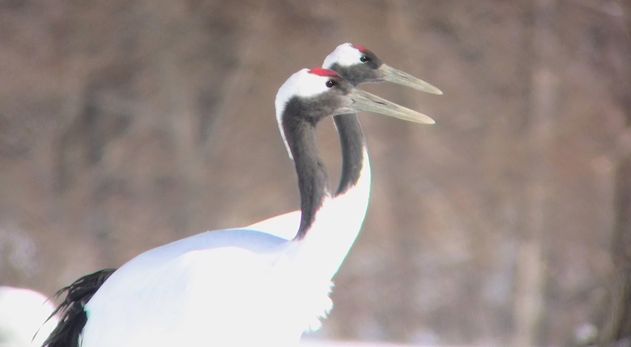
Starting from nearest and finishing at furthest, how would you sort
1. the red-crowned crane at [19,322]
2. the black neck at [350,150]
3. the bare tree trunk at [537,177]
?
1. the black neck at [350,150]
2. the red-crowned crane at [19,322]
3. the bare tree trunk at [537,177]

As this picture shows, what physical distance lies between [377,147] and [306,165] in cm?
415

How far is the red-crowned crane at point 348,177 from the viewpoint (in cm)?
327

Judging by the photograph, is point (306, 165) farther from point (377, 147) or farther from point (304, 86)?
point (377, 147)

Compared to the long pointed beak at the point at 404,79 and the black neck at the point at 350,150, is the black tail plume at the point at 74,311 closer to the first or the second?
the black neck at the point at 350,150

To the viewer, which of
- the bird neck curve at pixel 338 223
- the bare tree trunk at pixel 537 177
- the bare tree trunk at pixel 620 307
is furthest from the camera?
the bare tree trunk at pixel 537 177

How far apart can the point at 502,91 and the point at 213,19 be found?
1653 millimetres

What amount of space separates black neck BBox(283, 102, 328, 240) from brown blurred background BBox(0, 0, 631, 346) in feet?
12.8

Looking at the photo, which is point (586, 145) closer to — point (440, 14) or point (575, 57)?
point (575, 57)

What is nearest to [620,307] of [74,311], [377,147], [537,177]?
[74,311]

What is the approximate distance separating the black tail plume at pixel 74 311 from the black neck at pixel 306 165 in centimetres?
61

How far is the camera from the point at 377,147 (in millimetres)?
7363

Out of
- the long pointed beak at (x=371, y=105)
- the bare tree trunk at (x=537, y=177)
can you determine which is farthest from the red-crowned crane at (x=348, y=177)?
the bare tree trunk at (x=537, y=177)

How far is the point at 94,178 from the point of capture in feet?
24.2

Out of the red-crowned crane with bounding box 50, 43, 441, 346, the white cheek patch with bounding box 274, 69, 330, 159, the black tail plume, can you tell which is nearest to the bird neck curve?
the red-crowned crane with bounding box 50, 43, 441, 346
